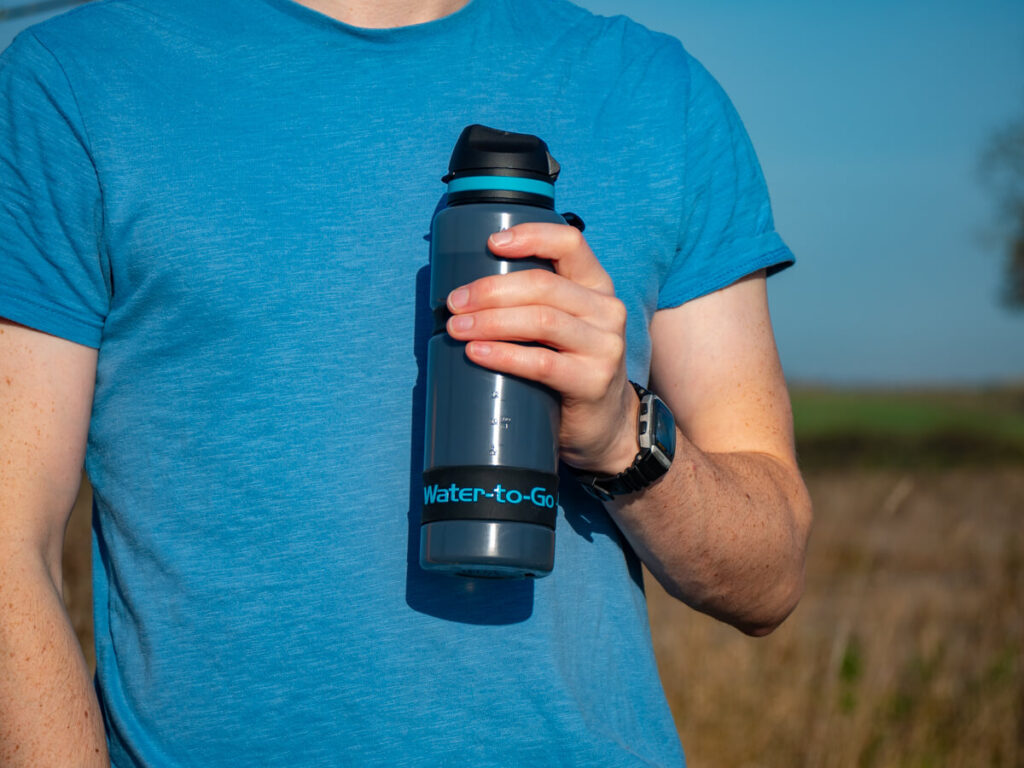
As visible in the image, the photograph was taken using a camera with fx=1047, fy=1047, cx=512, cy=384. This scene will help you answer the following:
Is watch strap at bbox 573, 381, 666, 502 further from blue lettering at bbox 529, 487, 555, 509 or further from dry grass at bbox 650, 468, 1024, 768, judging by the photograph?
dry grass at bbox 650, 468, 1024, 768

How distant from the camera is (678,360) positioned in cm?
165

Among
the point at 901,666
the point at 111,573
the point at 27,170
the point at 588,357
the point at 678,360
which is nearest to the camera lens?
the point at 588,357

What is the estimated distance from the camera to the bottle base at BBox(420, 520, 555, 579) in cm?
109

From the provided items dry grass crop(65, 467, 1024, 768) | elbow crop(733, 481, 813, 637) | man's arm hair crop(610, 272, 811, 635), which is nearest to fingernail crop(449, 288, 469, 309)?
man's arm hair crop(610, 272, 811, 635)

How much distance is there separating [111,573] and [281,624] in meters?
0.27

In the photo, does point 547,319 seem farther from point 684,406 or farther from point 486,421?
point 684,406

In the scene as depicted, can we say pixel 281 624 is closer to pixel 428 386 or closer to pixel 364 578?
pixel 364 578

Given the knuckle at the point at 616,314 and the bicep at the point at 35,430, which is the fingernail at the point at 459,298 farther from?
the bicep at the point at 35,430

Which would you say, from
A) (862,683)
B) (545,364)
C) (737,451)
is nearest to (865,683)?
(862,683)

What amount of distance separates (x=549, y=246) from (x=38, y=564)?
76cm

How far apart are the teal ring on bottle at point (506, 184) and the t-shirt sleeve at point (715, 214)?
488mm

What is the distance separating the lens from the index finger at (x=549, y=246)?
1.08 meters

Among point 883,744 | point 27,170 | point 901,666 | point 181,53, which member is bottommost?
point 883,744

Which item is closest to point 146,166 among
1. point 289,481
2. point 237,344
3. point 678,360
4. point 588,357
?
point 237,344
